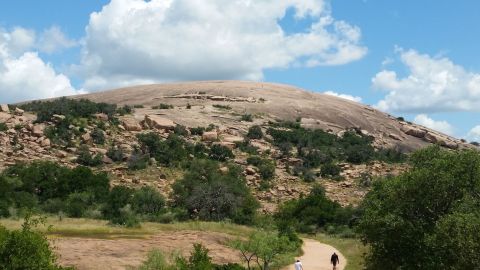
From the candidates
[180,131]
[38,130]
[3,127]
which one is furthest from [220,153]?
[3,127]

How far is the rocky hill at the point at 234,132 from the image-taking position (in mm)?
65938

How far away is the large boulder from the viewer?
3182 inches

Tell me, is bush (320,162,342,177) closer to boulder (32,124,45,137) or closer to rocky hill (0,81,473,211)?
rocky hill (0,81,473,211)

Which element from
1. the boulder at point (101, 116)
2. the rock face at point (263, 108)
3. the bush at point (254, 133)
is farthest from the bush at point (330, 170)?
the boulder at point (101, 116)

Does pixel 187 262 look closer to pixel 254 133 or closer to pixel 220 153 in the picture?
pixel 220 153

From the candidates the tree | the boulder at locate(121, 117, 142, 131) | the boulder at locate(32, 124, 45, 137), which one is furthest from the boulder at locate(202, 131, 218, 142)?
the tree

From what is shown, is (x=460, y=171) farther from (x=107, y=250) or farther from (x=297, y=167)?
(x=297, y=167)

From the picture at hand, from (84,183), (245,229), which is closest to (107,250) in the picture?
(245,229)

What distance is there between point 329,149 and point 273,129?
33.4 feet

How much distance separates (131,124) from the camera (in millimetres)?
79188

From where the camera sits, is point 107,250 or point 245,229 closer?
point 107,250

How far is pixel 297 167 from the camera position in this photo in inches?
2886

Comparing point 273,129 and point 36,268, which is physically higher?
point 273,129

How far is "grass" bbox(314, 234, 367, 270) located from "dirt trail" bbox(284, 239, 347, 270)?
1.70ft
